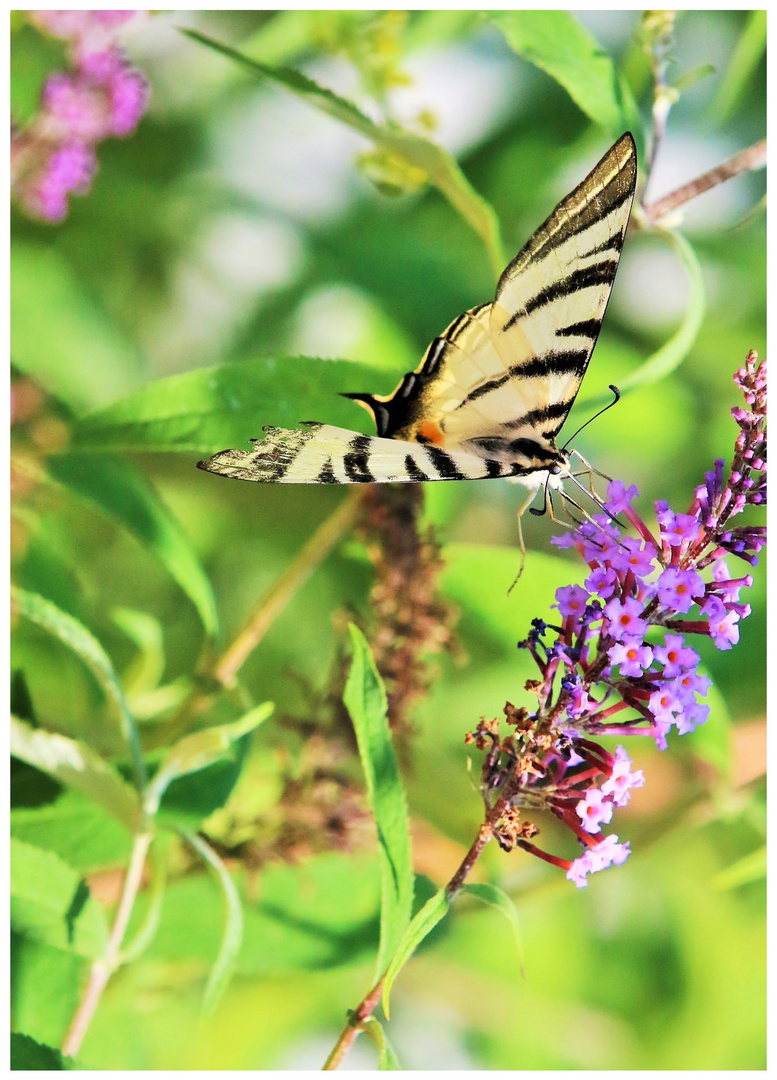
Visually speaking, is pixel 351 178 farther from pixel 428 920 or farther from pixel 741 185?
pixel 428 920

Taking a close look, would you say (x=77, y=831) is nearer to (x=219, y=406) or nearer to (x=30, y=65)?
(x=219, y=406)

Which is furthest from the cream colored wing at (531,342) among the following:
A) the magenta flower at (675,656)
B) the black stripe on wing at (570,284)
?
the magenta flower at (675,656)

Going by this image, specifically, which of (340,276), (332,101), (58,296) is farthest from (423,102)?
(58,296)

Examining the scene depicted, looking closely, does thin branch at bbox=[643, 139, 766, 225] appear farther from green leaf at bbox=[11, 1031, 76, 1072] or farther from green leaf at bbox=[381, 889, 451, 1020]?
green leaf at bbox=[11, 1031, 76, 1072]

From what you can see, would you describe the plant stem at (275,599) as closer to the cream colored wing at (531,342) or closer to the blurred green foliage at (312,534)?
the blurred green foliage at (312,534)

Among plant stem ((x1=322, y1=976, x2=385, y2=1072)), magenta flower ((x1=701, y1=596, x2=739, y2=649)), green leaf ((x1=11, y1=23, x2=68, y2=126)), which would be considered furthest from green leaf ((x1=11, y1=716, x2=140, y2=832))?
green leaf ((x1=11, y1=23, x2=68, y2=126))
